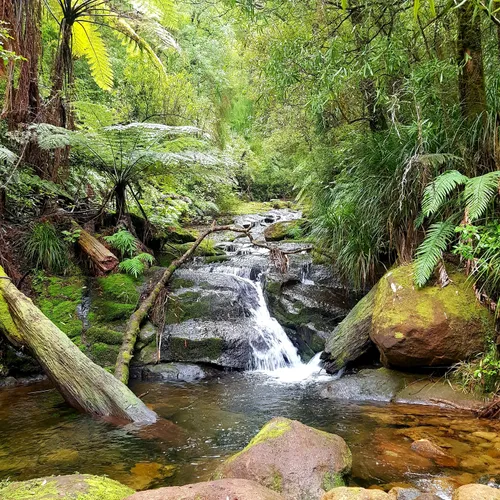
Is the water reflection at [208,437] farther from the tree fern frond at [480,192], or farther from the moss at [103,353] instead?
the tree fern frond at [480,192]

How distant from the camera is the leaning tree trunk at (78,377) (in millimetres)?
3967

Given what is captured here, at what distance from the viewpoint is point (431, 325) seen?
4477mm

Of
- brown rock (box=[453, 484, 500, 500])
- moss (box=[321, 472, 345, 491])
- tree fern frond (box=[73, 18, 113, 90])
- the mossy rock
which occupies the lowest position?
moss (box=[321, 472, 345, 491])

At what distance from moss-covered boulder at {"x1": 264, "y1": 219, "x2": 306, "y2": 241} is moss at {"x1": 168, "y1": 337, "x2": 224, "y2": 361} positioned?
4.84 meters

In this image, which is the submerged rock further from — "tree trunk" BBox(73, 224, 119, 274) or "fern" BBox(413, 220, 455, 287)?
"fern" BBox(413, 220, 455, 287)

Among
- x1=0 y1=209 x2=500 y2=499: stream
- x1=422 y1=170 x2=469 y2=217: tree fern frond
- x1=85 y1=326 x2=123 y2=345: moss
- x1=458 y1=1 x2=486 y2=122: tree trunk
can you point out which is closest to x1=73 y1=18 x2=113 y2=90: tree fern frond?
x1=85 y1=326 x2=123 y2=345: moss

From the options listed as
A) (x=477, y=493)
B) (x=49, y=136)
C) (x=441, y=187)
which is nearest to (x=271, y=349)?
(x=441, y=187)

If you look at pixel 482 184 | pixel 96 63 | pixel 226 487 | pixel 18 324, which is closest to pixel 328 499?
pixel 226 487

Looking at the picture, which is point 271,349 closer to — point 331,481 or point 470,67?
point 331,481

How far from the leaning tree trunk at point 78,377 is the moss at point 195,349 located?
173 centimetres

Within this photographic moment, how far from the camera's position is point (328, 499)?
7.54ft

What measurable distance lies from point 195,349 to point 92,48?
20.8 ft

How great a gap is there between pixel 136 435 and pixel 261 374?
2476 mm

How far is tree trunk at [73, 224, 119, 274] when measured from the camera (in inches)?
254
